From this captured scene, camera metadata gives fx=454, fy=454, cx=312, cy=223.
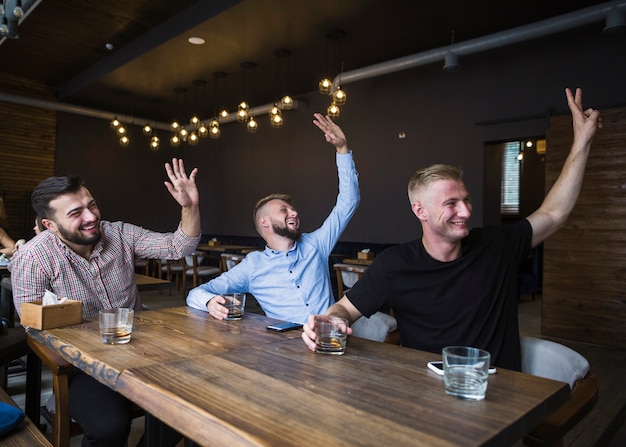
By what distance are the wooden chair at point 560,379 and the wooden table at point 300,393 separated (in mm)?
79

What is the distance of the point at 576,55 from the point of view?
17.8ft

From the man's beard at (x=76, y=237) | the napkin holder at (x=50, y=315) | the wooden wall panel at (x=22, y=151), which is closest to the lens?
the napkin holder at (x=50, y=315)

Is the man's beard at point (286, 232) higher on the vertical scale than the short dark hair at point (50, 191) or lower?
lower

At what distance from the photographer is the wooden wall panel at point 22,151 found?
27.3 ft

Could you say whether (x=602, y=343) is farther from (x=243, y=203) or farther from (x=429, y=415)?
(x=243, y=203)

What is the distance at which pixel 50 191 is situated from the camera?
6.66 feet

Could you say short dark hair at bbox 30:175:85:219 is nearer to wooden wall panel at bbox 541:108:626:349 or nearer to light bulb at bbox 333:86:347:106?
light bulb at bbox 333:86:347:106

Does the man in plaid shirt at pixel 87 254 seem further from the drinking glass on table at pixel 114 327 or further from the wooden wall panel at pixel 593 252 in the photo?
the wooden wall panel at pixel 593 252

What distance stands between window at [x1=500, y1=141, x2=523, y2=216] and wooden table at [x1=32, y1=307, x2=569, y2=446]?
9.31 m

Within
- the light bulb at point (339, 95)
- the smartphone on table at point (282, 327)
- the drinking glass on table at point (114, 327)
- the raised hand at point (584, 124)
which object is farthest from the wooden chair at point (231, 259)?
the raised hand at point (584, 124)

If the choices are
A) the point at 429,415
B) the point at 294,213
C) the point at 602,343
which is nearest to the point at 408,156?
the point at 602,343

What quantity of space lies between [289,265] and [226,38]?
446cm

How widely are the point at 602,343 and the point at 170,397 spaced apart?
16.2ft

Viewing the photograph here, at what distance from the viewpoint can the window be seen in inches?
383
